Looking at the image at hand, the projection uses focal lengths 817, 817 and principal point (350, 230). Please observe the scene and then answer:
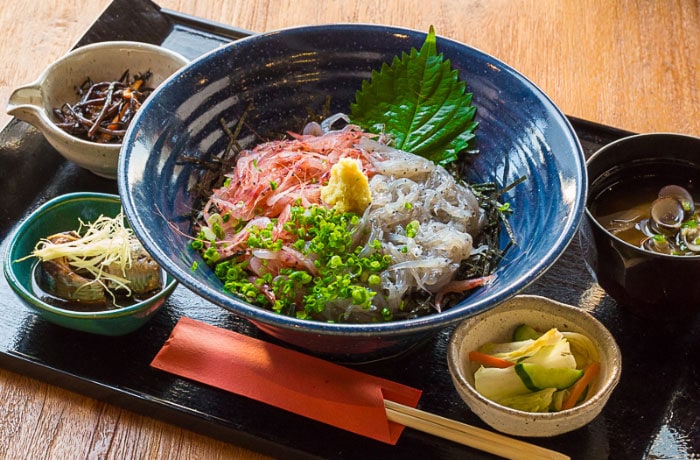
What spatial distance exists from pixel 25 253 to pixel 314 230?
87 cm

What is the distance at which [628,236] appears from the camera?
2.23 meters

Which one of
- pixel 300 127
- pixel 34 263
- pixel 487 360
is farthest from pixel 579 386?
pixel 34 263

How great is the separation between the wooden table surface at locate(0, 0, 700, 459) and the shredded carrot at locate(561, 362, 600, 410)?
1.33 metres

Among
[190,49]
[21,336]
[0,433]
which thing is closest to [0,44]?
[190,49]

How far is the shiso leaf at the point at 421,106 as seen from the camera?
2422 mm

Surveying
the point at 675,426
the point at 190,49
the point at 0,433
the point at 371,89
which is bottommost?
the point at 0,433

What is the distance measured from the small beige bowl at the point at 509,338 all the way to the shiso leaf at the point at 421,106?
1.73ft

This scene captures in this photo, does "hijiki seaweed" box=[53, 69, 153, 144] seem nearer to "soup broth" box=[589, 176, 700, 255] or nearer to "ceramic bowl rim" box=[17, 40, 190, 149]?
Answer: "ceramic bowl rim" box=[17, 40, 190, 149]

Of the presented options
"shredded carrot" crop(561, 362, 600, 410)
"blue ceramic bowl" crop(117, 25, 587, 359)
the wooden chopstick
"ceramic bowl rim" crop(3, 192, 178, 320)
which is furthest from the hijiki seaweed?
"shredded carrot" crop(561, 362, 600, 410)

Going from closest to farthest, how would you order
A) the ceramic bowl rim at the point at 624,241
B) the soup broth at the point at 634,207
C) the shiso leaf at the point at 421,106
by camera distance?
the ceramic bowl rim at the point at 624,241 → the soup broth at the point at 634,207 → the shiso leaf at the point at 421,106

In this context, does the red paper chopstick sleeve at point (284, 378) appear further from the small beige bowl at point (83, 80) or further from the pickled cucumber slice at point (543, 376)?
the small beige bowl at point (83, 80)

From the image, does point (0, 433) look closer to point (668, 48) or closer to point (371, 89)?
point (371, 89)

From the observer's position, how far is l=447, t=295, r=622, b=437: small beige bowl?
1.90m

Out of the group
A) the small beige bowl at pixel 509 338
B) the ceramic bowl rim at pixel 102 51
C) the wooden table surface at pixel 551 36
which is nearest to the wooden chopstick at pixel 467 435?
the small beige bowl at pixel 509 338
